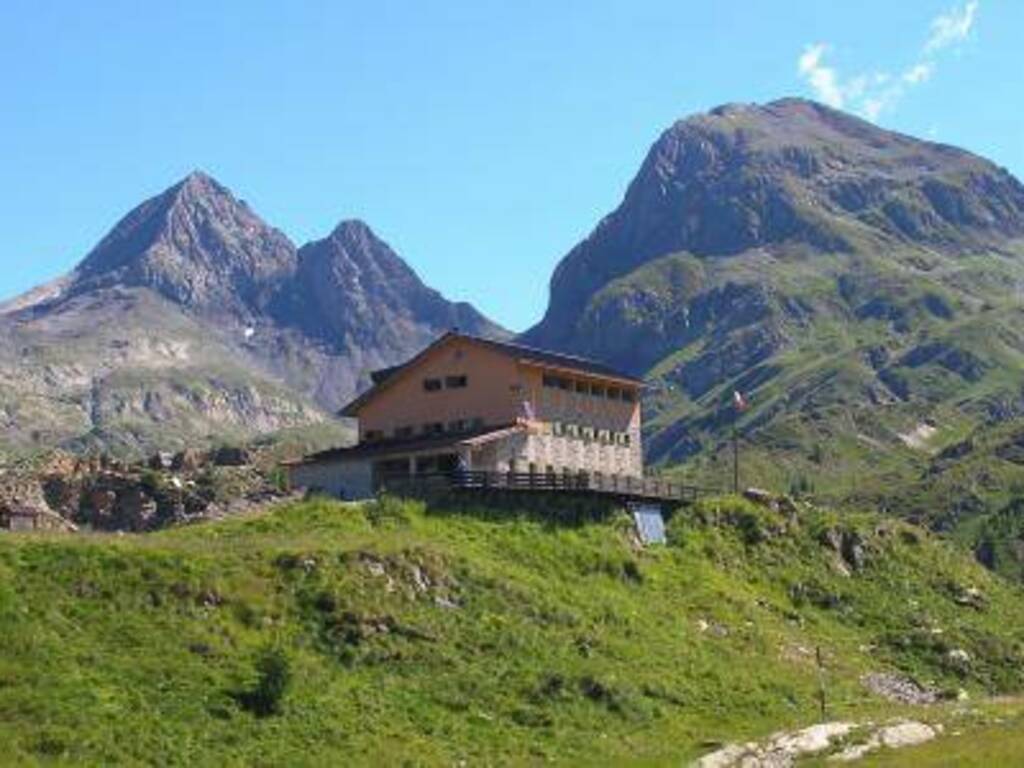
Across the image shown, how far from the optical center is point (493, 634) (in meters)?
70.6

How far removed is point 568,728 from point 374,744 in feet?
31.7

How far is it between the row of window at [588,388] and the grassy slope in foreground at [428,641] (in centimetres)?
1449

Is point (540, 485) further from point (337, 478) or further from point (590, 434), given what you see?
point (590, 434)

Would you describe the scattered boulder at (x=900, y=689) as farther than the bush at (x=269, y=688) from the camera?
Yes

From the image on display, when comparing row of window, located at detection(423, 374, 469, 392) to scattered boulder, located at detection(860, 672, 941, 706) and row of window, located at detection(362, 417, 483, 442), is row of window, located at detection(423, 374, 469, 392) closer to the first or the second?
row of window, located at detection(362, 417, 483, 442)

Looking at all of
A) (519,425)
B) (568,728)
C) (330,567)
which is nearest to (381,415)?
(519,425)

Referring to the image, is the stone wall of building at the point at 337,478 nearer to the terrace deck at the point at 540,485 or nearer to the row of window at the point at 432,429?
the terrace deck at the point at 540,485

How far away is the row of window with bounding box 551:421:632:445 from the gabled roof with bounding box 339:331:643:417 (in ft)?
12.4

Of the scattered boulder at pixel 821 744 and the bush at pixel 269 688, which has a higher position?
the bush at pixel 269 688

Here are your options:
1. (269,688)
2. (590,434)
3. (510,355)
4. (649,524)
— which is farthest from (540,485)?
(269,688)

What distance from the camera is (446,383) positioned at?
10369 cm

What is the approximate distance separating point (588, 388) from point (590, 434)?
10.6 ft

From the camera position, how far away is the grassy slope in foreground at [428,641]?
56562 mm

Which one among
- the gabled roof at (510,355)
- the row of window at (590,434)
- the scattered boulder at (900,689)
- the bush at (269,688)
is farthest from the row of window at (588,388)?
the bush at (269,688)
